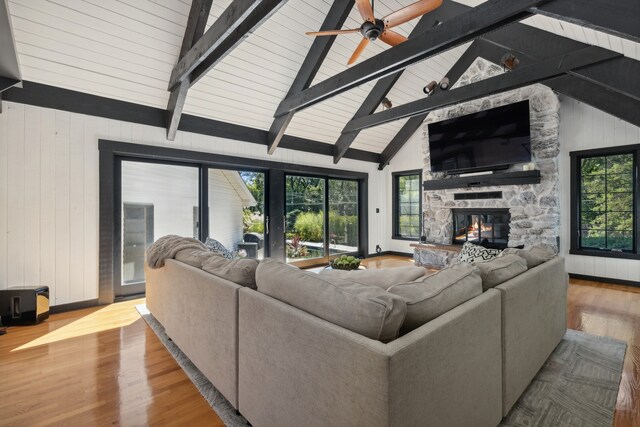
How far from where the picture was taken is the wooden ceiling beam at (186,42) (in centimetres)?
317

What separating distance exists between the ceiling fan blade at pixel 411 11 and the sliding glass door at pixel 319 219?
3602mm

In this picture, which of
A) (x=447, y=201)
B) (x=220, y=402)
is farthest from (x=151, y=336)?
(x=447, y=201)

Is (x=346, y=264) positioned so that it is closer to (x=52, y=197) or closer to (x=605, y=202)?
(x=52, y=197)

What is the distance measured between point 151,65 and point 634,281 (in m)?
7.35

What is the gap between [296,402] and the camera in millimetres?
1229

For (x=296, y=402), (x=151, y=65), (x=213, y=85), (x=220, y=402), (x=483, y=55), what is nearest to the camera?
(x=296, y=402)

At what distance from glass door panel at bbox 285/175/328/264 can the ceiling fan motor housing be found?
3.50m

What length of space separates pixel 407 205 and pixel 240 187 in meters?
4.19

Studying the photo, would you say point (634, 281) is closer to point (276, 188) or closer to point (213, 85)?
point (276, 188)

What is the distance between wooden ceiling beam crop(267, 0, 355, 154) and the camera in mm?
3947

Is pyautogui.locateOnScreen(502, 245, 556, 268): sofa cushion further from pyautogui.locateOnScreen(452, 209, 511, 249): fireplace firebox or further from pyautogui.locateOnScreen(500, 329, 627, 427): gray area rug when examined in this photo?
pyautogui.locateOnScreen(452, 209, 511, 249): fireplace firebox

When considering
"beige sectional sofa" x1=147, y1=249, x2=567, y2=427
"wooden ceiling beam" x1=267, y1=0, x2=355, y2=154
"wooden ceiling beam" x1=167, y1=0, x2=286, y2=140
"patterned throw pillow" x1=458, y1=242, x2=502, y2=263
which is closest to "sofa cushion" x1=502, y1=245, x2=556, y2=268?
"beige sectional sofa" x1=147, y1=249, x2=567, y2=427

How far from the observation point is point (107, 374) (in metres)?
2.16

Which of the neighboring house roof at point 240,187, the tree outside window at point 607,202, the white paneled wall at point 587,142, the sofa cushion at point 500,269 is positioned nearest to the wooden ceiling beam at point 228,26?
the neighboring house roof at point 240,187
